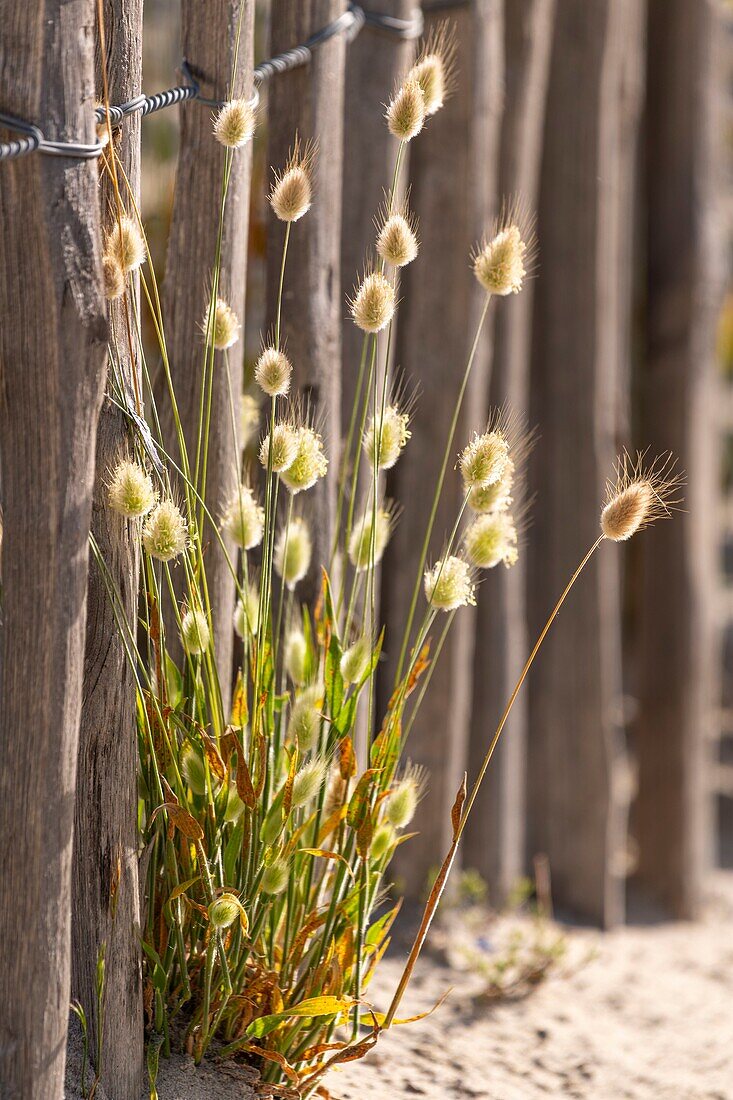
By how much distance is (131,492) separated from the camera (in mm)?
1322

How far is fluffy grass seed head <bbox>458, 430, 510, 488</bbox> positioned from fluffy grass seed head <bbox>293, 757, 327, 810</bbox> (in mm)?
390

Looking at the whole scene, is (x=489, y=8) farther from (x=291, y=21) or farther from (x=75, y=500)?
(x=75, y=500)

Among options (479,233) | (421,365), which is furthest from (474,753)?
(479,233)

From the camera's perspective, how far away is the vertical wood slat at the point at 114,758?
1405mm

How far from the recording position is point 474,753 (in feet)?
9.00

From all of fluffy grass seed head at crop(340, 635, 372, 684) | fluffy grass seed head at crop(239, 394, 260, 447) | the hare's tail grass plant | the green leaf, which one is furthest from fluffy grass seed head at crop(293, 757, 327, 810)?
fluffy grass seed head at crop(239, 394, 260, 447)

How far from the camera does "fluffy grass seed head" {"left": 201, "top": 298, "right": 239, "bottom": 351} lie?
4.66ft

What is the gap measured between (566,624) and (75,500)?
188cm

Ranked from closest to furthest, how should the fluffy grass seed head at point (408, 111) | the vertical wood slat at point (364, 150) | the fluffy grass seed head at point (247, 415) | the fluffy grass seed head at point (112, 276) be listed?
the fluffy grass seed head at point (112, 276) < the fluffy grass seed head at point (408, 111) < the fluffy grass seed head at point (247, 415) < the vertical wood slat at point (364, 150)

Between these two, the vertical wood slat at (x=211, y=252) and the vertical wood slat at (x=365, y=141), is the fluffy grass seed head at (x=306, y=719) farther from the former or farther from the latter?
the vertical wood slat at (x=365, y=141)

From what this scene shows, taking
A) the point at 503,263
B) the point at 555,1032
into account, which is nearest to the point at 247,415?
the point at 503,263

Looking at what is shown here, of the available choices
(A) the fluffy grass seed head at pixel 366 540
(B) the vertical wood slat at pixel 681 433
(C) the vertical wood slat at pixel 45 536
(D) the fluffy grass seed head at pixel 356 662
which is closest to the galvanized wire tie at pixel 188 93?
(C) the vertical wood slat at pixel 45 536

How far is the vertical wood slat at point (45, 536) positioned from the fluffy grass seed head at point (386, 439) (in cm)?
35

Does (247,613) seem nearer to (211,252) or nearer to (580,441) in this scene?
(211,252)
